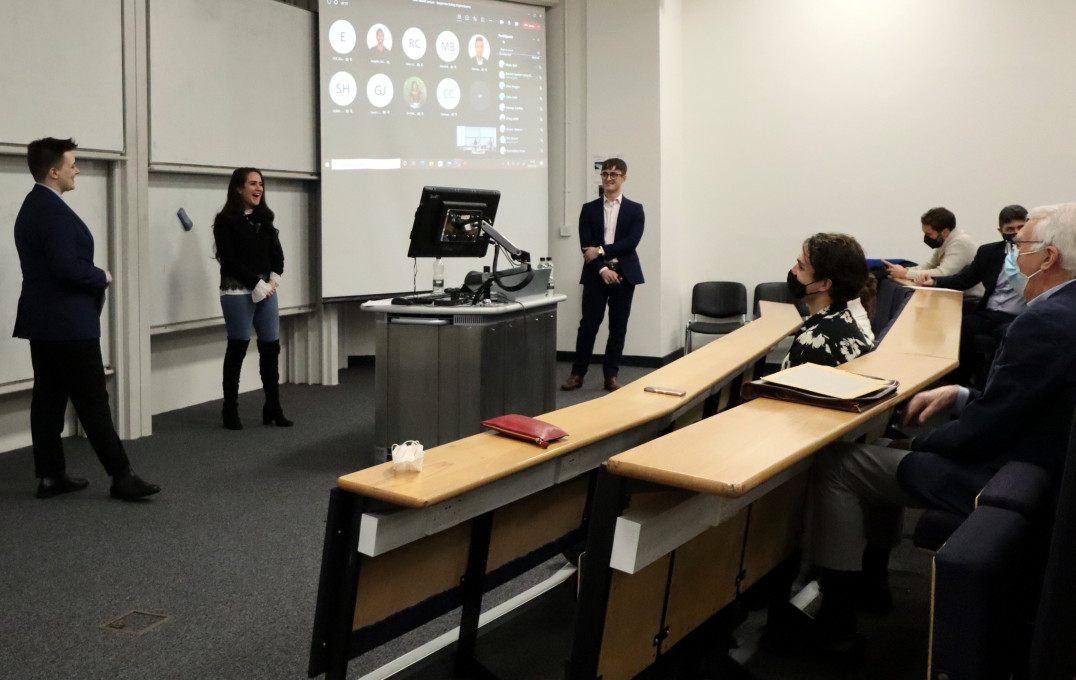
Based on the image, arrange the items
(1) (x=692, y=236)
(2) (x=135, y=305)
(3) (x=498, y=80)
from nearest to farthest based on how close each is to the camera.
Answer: (2) (x=135, y=305) < (3) (x=498, y=80) < (1) (x=692, y=236)

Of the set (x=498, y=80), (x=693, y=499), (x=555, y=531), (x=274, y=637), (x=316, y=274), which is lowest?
(x=274, y=637)

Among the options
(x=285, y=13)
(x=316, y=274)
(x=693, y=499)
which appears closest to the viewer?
(x=693, y=499)

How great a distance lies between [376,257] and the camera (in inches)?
271

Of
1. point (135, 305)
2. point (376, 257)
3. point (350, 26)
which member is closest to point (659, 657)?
point (135, 305)

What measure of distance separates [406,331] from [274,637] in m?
2.02

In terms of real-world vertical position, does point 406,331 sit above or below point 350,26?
below

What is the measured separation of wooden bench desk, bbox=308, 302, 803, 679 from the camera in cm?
183

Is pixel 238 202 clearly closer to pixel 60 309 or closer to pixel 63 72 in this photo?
pixel 63 72

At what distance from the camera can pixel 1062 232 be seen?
7.41 feet

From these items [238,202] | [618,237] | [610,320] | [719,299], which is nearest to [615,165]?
[618,237]

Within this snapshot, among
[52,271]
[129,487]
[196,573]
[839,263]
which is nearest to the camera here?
[839,263]

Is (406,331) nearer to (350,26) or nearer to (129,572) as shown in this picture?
(129,572)

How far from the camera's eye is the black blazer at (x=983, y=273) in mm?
5758

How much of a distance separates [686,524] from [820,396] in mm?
645
